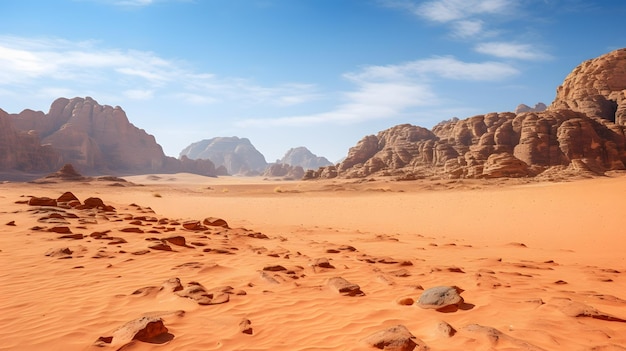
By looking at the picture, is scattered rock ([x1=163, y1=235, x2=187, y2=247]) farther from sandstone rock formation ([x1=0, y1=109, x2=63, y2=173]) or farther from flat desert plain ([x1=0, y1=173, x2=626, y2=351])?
sandstone rock formation ([x1=0, y1=109, x2=63, y2=173])

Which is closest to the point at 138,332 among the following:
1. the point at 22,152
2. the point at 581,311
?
the point at 581,311

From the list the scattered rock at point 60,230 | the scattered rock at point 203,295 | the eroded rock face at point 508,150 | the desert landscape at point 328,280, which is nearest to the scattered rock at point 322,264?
the desert landscape at point 328,280

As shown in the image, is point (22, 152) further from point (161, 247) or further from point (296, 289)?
Result: point (296, 289)

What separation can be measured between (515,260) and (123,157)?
368 feet

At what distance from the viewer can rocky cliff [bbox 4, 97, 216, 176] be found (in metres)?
88.2

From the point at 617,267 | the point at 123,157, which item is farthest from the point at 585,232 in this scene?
the point at 123,157

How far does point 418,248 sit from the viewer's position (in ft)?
32.0

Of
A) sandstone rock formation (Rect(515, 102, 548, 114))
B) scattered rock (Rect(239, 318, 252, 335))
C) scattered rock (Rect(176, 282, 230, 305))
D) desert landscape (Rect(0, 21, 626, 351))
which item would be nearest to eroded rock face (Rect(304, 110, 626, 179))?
desert landscape (Rect(0, 21, 626, 351))

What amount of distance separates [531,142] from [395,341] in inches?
2467

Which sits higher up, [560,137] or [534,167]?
[560,137]

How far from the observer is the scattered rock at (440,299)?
455 centimetres

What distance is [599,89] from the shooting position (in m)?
69.3

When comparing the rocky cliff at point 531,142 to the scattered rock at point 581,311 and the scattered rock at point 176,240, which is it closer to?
the scattered rock at point 176,240

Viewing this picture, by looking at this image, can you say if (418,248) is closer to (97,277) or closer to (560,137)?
(97,277)
